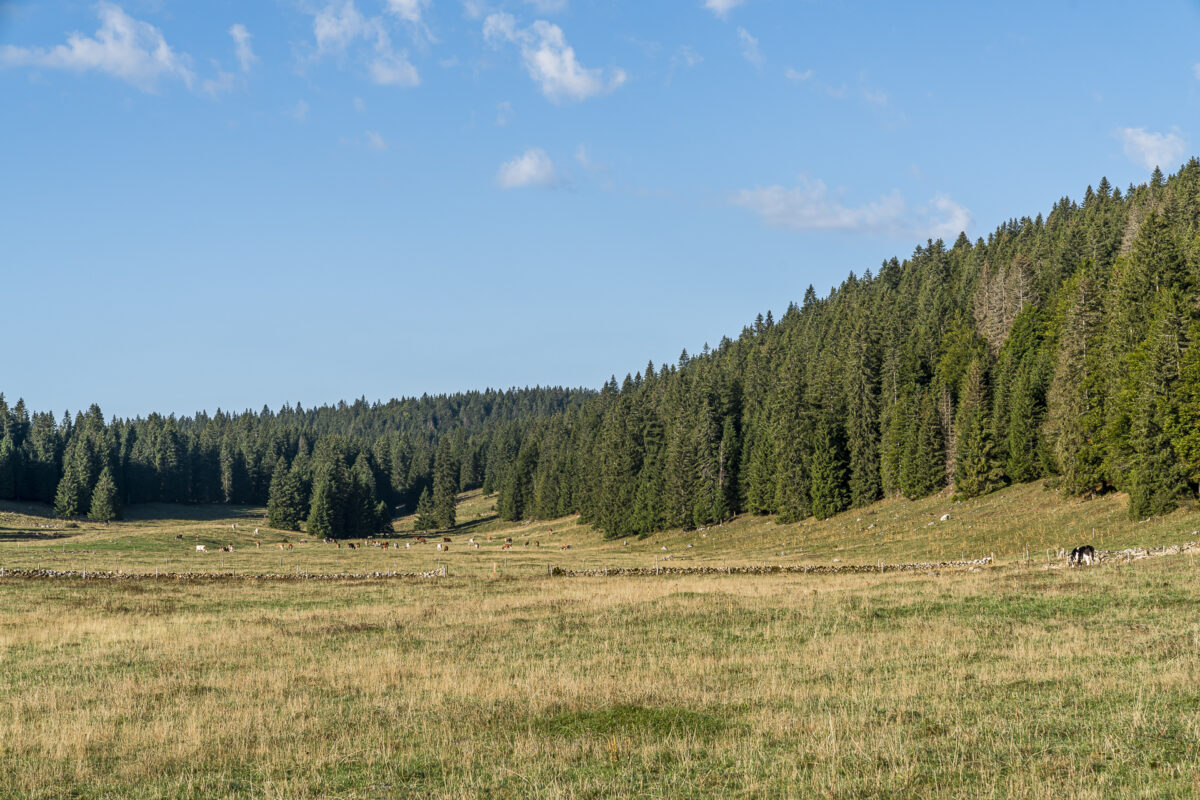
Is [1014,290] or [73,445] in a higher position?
[1014,290]

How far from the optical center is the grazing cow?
3662 centimetres

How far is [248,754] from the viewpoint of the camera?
511 inches

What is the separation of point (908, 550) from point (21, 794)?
56618mm

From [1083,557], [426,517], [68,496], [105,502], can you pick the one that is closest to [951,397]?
[1083,557]

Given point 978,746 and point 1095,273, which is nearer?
point 978,746

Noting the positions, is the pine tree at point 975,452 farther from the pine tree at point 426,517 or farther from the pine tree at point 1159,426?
the pine tree at point 426,517

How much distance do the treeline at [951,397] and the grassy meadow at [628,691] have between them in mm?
21650

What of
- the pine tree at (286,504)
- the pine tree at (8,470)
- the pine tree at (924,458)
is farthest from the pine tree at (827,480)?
the pine tree at (8,470)

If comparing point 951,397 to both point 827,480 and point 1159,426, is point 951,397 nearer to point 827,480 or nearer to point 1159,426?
point 827,480

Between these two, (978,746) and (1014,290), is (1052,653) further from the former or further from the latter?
(1014,290)

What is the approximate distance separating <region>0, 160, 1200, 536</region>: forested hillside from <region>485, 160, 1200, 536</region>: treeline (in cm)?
23

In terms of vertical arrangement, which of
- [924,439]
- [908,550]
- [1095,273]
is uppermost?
[1095,273]

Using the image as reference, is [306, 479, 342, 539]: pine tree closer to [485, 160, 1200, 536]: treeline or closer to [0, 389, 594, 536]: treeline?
[0, 389, 594, 536]: treeline

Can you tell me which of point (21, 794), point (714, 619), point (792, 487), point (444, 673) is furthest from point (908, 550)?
point (21, 794)
